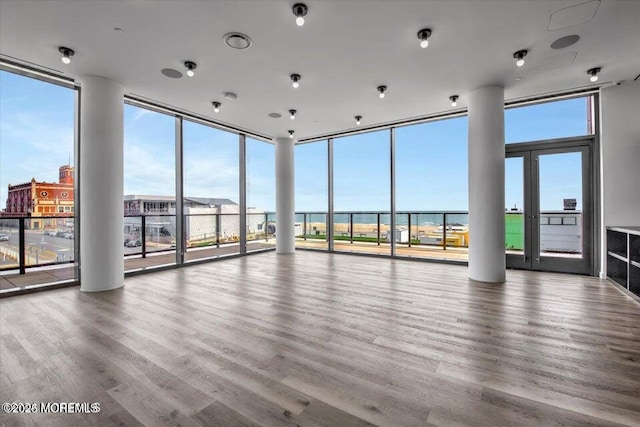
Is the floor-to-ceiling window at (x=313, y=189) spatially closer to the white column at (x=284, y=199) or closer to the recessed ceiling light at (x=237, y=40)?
the white column at (x=284, y=199)

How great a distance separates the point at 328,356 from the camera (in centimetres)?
221

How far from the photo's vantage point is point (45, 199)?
4.38 meters

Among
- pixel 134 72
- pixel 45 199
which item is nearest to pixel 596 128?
pixel 134 72

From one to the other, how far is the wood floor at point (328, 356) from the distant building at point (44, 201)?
118 cm

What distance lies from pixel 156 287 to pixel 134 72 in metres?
3.09

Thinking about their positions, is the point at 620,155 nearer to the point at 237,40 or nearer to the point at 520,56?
the point at 520,56

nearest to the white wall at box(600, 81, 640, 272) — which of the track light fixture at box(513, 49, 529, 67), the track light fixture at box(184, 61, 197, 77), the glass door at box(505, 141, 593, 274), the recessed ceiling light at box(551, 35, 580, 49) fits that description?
the glass door at box(505, 141, 593, 274)

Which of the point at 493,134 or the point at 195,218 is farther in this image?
the point at 195,218

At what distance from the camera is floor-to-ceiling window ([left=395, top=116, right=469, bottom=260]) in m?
6.44

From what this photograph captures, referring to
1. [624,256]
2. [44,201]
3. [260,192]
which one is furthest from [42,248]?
[624,256]

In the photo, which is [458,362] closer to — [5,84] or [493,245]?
[493,245]

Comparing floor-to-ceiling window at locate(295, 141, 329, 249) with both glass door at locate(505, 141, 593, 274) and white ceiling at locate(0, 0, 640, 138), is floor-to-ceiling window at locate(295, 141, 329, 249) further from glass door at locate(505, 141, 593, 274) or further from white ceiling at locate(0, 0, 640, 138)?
glass door at locate(505, 141, 593, 274)

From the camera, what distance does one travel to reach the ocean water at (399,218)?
7152 millimetres

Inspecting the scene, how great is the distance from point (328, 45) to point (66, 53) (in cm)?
315
